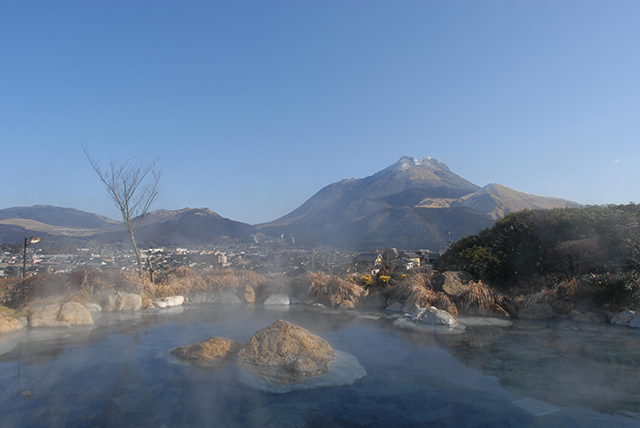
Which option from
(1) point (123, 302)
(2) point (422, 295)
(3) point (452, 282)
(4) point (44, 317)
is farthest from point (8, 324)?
(3) point (452, 282)

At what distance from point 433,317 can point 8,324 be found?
11111 millimetres

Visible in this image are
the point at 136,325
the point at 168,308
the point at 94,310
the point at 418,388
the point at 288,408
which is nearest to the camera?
the point at 288,408

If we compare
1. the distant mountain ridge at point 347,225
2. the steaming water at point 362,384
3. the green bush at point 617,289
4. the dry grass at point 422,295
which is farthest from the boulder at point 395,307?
the distant mountain ridge at point 347,225

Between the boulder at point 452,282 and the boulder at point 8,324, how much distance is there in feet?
40.5

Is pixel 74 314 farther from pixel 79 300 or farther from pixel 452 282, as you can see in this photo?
pixel 452 282

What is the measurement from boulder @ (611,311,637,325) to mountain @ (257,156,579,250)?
1984 centimetres

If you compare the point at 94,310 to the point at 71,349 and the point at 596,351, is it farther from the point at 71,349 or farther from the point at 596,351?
the point at 596,351

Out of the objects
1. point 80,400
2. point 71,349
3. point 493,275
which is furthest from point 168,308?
point 493,275

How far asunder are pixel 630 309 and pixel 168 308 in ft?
48.4

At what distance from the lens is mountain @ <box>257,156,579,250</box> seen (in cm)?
7850

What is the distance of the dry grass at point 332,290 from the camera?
43.9 ft

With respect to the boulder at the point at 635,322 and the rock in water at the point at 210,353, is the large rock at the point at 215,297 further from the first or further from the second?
the boulder at the point at 635,322

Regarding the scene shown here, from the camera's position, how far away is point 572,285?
36.6 feet

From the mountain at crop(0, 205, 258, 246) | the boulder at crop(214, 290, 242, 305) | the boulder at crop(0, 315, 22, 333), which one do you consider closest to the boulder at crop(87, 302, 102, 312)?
the boulder at crop(0, 315, 22, 333)
